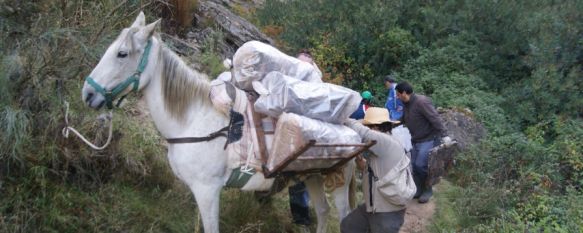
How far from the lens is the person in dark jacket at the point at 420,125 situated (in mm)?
6453

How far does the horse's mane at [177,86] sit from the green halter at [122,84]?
16 cm

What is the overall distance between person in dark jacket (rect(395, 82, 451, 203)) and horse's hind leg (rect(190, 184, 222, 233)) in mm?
3157

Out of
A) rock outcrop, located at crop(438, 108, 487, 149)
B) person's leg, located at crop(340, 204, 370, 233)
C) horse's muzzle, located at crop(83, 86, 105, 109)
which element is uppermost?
horse's muzzle, located at crop(83, 86, 105, 109)

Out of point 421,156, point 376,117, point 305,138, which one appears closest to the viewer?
point 305,138

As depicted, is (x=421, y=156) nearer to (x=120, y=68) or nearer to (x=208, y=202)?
(x=208, y=202)

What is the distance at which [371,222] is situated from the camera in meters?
4.27

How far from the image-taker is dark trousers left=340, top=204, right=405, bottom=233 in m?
4.15

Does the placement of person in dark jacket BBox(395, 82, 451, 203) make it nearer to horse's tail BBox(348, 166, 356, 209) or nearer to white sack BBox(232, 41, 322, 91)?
horse's tail BBox(348, 166, 356, 209)

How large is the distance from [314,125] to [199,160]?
3.07 ft

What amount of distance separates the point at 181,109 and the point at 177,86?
0.18 m

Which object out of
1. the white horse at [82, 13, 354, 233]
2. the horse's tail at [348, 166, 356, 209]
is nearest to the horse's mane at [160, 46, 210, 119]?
the white horse at [82, 13, 354, 233]

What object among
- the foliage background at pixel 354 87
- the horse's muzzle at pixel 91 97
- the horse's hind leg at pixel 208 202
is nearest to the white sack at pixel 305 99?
the horse's hind leg at pixel 208 202

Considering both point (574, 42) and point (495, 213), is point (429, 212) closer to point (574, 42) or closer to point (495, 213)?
point (495, 213)

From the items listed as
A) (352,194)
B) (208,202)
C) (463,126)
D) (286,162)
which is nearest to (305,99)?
(286,162)
